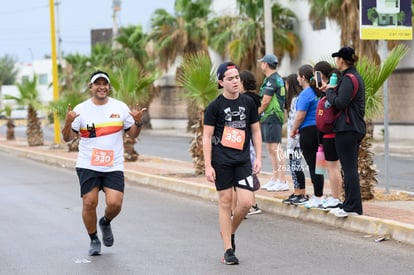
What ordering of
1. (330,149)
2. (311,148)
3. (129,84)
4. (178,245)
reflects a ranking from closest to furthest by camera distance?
(178,245), (330,149), (311,148), (129,84)

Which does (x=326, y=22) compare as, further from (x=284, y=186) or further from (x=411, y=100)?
(x=284, y=186)

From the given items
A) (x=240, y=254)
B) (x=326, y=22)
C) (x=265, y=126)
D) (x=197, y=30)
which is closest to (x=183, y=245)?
(x=240, y=254)

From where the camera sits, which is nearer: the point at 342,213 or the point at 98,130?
the point at 98,130

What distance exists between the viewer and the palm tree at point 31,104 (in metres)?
29.4

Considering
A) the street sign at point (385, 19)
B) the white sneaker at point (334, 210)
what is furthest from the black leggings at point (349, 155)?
the street sign at point (385, 19)

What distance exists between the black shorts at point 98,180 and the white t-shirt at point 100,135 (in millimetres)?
48

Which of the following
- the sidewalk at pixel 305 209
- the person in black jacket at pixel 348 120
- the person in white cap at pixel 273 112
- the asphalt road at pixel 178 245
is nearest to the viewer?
the asphalt road at pixel 178 245

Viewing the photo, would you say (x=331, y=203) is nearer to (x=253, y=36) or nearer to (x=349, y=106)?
(x=349, y=106)

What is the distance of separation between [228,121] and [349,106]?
2.00m

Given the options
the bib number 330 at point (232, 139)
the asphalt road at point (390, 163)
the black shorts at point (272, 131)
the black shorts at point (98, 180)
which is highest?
the bib number 330 at point (232, 139)

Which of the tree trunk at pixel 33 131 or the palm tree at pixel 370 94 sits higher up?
the palm tree at pixel 370 94

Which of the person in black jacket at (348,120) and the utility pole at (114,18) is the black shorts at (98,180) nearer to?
the person in black jacket at (348,120)

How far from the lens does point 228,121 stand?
8.19m

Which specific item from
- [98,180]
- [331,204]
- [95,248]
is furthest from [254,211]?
[98,180]
